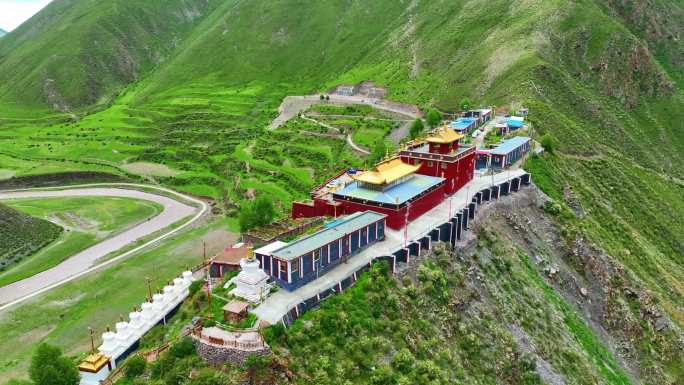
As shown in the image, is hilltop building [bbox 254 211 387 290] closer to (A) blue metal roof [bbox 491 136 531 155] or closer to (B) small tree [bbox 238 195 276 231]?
(B) small tree [bbox 238 195 276 231]

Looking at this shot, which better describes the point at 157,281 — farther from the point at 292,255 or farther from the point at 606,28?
the point at 606,28

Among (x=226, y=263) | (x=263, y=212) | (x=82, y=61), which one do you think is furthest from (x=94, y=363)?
(x=82, y=61)

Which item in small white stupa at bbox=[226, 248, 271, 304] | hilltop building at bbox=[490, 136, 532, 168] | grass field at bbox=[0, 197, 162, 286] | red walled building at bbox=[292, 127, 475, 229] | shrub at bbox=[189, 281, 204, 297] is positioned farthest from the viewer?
hilltop building at bbox=[490, 136, 532, 168]

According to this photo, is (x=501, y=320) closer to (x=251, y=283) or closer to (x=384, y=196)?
(x=384, y=196)

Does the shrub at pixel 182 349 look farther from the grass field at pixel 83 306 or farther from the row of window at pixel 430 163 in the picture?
the row of window at pixel 430 163

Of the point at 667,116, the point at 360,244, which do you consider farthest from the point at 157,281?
the point at 667,116

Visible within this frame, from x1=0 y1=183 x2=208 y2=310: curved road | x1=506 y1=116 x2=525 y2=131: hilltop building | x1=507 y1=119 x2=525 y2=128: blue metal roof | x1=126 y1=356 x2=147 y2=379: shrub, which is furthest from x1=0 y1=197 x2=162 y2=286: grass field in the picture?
x1=507 y1=119 x2=525 y2=128: blue metal roof

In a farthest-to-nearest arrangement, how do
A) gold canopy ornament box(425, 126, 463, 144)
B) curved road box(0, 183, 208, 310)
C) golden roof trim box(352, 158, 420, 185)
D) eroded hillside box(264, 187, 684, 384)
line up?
gold canopy ornament box(425, 126, 463, 144) → curved road box(0, 183, 208, 310) → golden roof trim box(352, 158, 420, 185) → eroded hillside box(264, 187, 684, 384)

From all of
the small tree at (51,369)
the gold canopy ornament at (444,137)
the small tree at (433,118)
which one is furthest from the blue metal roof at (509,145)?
the small tree at (51,369)
